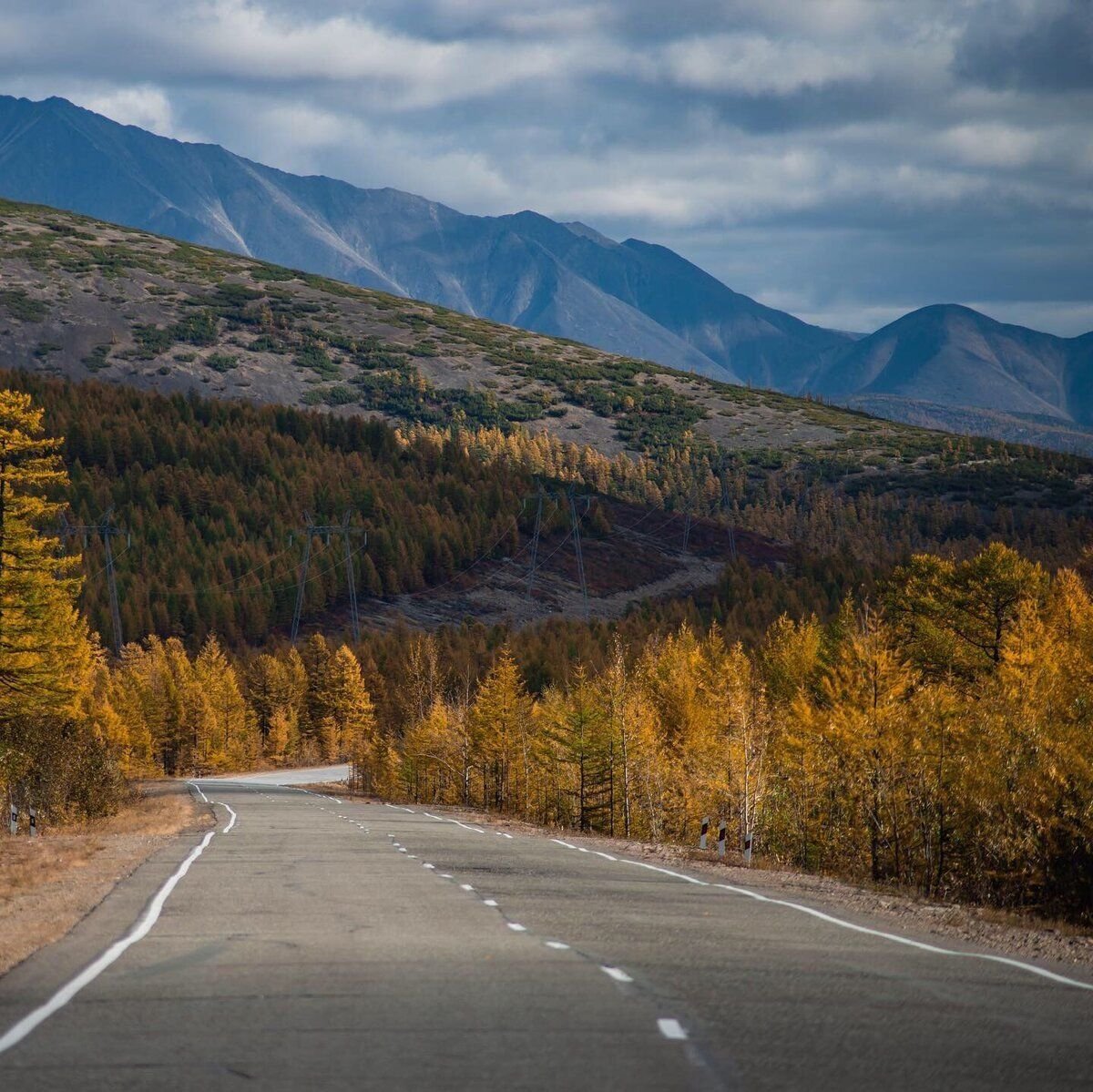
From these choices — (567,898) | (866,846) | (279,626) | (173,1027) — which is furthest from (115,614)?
(173,1027)

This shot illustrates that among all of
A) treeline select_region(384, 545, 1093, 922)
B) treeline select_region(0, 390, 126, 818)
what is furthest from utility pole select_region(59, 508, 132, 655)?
treeline select_region(0, 390, 126, 818)

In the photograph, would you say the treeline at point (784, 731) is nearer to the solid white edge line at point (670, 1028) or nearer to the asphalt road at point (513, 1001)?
the asphalt road at point (513, 1001)

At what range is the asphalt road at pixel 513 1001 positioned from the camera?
9.12 metres

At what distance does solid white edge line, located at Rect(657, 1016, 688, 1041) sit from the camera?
10.1 metres

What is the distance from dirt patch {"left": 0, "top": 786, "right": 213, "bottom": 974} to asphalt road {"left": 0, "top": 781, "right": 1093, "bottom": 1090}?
530mm

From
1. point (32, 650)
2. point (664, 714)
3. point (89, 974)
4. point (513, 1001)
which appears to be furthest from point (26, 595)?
point (664, 714)

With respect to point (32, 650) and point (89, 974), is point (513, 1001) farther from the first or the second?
point (32, 650)

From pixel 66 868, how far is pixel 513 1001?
18348mm

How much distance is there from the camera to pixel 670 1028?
1041cm

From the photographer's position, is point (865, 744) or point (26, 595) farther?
point (26, 595)

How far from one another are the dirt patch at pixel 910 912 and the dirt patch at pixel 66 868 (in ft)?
33.4

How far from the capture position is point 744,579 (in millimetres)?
185750

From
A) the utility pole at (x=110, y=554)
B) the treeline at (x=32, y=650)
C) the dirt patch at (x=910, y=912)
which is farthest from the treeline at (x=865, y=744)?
the utility pole at (x=110, y=554)

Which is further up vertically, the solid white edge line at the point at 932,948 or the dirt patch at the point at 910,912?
the solid white edge line at the point at 932,948
